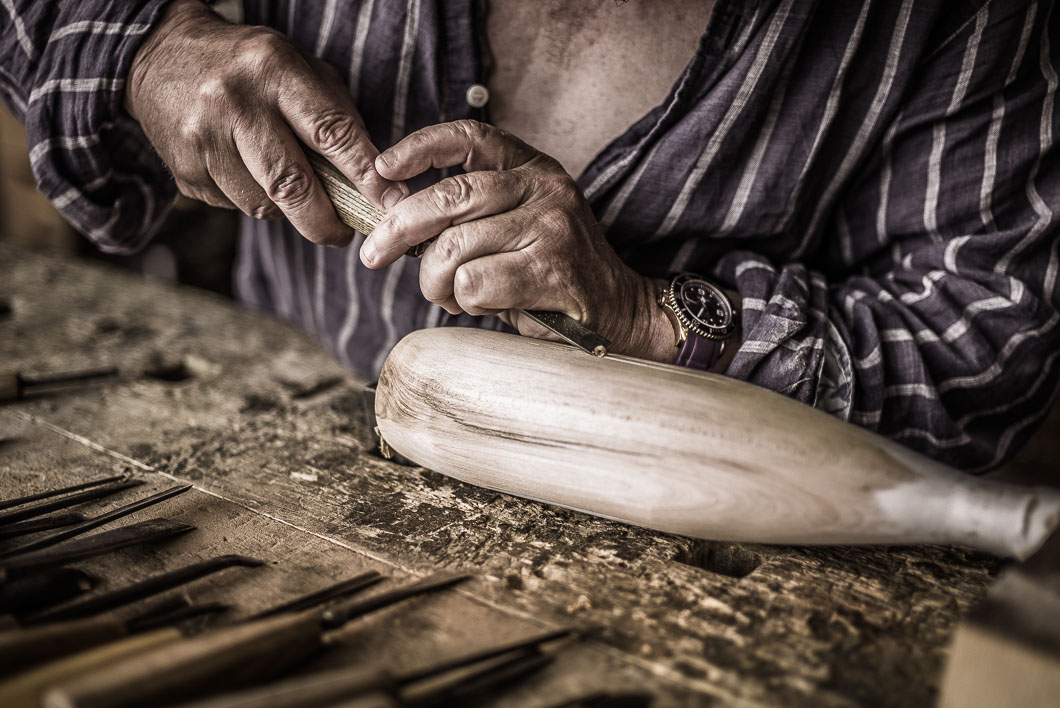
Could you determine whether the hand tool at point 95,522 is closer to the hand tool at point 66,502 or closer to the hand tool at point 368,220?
the hand tool at point 66,502

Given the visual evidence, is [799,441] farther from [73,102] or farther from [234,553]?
[73,102]

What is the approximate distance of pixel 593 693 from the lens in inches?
29.0

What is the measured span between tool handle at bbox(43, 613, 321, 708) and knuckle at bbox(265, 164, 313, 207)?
25.8 inches

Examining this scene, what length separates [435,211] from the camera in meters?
1.04

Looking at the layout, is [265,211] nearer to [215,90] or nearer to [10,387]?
[215,90]

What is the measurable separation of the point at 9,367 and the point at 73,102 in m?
0.59

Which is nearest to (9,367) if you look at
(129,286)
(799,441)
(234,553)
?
(129,286)

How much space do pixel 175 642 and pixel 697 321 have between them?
2.90 feet

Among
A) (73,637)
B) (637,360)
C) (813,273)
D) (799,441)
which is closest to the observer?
(73,637)

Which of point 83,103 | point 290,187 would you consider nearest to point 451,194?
point 290,187

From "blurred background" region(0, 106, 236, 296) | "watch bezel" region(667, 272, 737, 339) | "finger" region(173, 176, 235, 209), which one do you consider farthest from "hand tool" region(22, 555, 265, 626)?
"blurred background" region(0, 106, 236, 296)

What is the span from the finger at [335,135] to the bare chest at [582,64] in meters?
0.40

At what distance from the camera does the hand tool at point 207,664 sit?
0.60m

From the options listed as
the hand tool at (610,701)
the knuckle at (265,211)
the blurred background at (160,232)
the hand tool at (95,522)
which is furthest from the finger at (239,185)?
the blurred background at (160,232)
